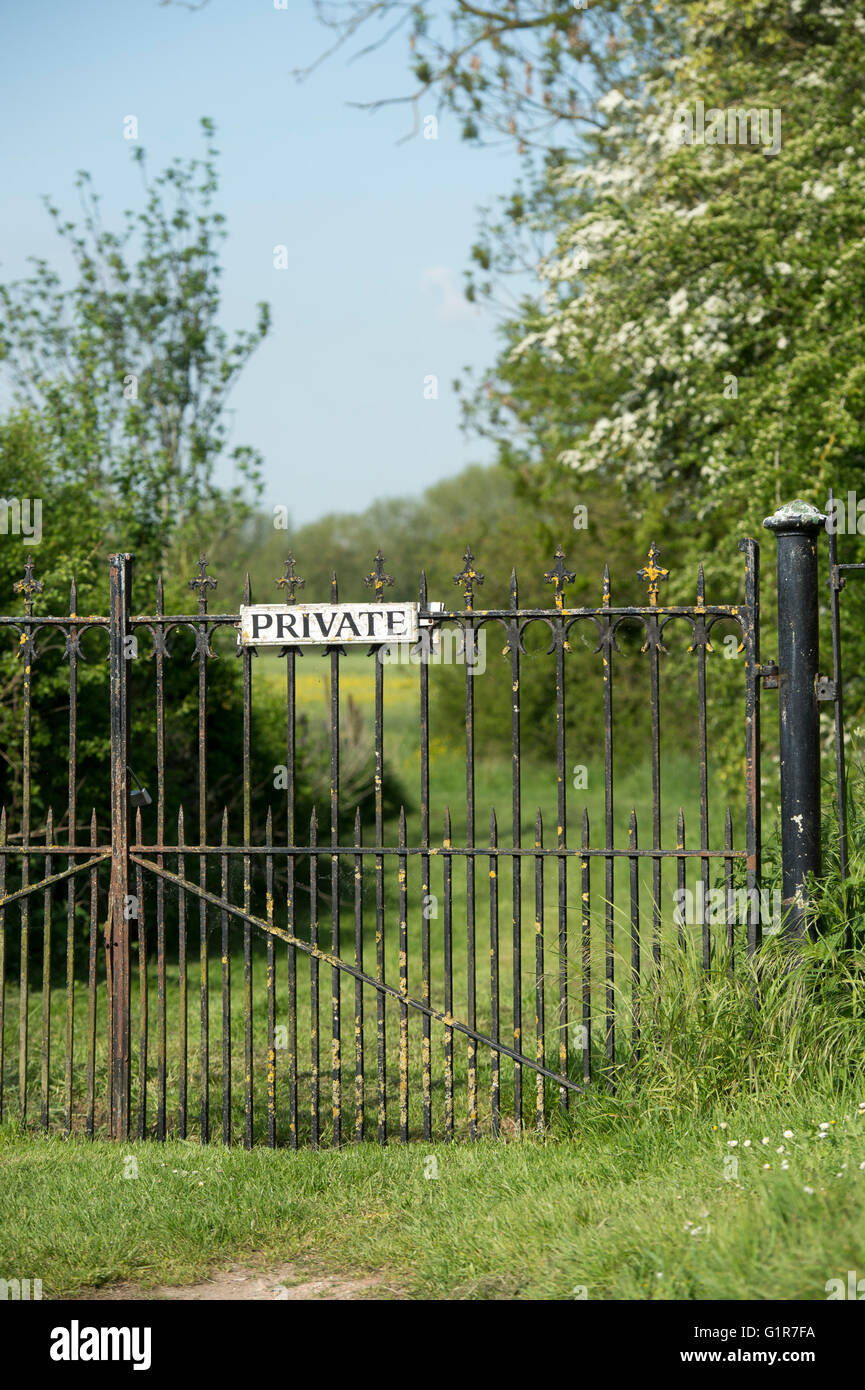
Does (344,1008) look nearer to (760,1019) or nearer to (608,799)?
(608,799)

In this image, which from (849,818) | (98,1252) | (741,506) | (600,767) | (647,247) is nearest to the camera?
(98,1252)

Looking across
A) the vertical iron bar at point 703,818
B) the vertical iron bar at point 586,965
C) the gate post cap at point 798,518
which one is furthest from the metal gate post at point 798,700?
the vertical iron bar at point 586,965

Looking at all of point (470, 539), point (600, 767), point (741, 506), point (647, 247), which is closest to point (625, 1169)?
point (647, 247)

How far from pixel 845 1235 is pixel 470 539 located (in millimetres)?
22029

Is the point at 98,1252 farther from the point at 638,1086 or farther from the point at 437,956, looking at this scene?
the point at 437,956

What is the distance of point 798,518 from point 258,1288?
3580mm

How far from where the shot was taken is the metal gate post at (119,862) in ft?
18.9

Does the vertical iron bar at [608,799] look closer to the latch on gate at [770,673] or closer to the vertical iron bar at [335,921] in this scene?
the latch on gate at [770,673]

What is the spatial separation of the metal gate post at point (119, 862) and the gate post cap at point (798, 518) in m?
2.86

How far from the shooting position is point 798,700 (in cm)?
530

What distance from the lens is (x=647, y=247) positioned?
10891 millimetres

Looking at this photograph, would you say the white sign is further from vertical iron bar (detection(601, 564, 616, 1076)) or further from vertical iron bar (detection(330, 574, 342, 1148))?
vertical iron bar (detection(601, 564, 616, 1076))

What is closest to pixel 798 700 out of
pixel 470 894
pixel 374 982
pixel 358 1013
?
pixel 470 894

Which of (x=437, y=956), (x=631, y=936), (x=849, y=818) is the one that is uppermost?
(x=849, y=818)
